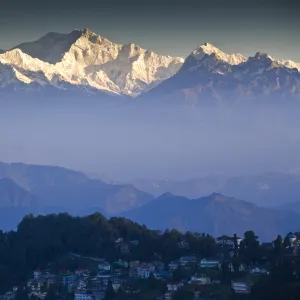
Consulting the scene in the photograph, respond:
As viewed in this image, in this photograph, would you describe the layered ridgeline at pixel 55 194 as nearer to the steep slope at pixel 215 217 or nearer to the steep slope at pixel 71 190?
the steep slope at pixel 71 190

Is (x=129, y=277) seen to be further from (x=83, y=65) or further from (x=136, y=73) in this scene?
(x=136, y=73)

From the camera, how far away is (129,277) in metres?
22.5

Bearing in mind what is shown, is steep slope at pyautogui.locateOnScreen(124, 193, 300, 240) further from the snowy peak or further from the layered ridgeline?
the snowy peak

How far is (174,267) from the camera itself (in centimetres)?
2284

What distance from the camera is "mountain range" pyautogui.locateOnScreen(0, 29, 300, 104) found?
243 ft

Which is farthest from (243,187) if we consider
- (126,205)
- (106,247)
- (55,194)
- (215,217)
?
(106,247)

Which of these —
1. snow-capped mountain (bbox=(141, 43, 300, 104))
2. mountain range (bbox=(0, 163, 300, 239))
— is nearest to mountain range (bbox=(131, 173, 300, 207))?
mountain range (bbox=(0, 163, 300, 239))

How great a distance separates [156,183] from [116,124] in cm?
2734

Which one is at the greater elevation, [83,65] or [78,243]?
[83,65]

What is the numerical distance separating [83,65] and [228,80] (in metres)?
14.4

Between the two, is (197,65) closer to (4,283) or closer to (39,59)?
(39,59)

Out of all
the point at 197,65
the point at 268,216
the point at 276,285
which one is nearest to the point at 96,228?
the point at 276,285

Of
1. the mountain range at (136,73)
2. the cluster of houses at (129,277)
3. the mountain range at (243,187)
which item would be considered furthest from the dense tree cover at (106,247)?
the mountain range at (136,73)

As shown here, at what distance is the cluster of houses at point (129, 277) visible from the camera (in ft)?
69.8
